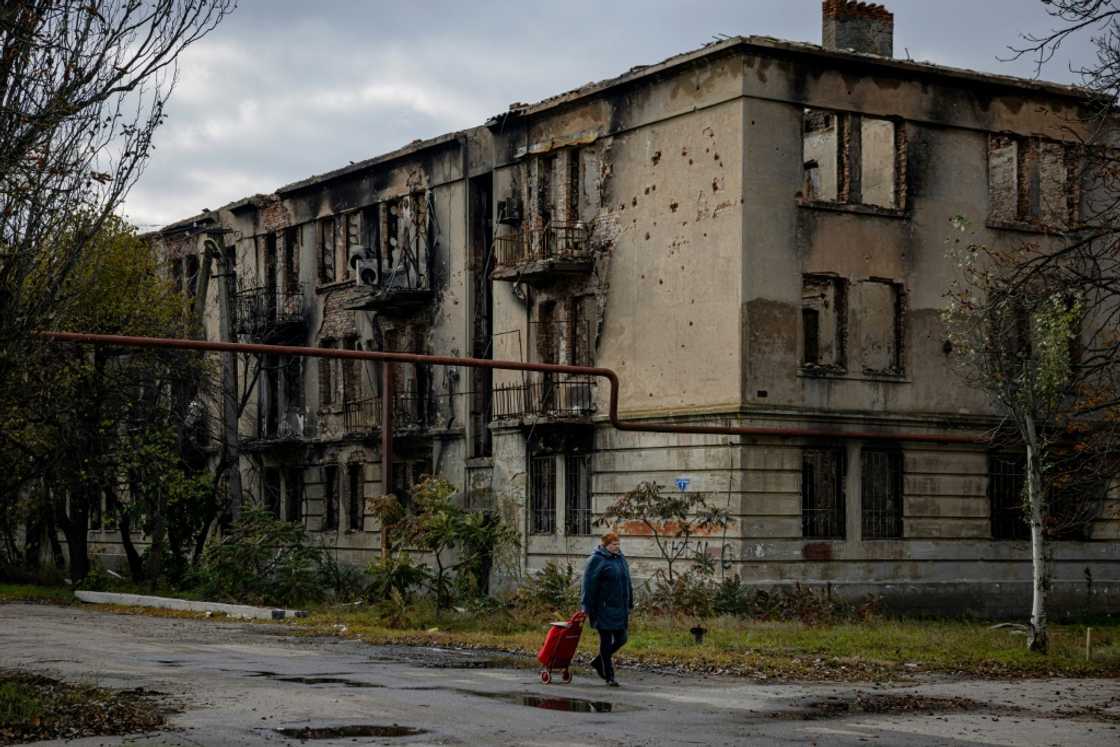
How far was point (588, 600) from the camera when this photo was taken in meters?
19.0

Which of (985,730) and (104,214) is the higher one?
(104,214)

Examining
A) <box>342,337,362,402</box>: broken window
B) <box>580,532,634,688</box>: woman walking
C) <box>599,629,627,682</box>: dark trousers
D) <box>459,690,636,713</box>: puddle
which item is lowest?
<box>459,690,636,713</box>: puddle

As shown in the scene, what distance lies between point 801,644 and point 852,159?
38.0ft

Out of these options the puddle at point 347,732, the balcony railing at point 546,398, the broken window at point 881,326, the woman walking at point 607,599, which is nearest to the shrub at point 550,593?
the balcony railing at point 546,398

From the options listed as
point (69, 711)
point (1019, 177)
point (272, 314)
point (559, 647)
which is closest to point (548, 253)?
point (1019, 177)

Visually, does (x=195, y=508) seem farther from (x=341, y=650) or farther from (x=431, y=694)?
(x=431, y=694)

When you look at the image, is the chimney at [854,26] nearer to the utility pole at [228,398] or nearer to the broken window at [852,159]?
the broken window at [852,159]

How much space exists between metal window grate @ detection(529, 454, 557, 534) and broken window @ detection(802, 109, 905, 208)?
8073 mm

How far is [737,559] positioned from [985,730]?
14.7m

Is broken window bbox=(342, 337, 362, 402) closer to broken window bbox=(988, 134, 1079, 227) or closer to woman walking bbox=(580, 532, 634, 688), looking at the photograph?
broken window bbox=(988, 134, 1079, 227)

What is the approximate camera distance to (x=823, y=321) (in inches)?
1261

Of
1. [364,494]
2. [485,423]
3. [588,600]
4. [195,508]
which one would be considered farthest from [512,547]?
[588,600]

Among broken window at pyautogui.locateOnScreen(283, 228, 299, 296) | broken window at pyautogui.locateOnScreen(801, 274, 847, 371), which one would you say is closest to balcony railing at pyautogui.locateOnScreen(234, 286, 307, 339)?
broken window at pyautogui.locateOnScreen(283, 228, 299, 296)

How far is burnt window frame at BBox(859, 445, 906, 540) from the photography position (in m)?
31.2
